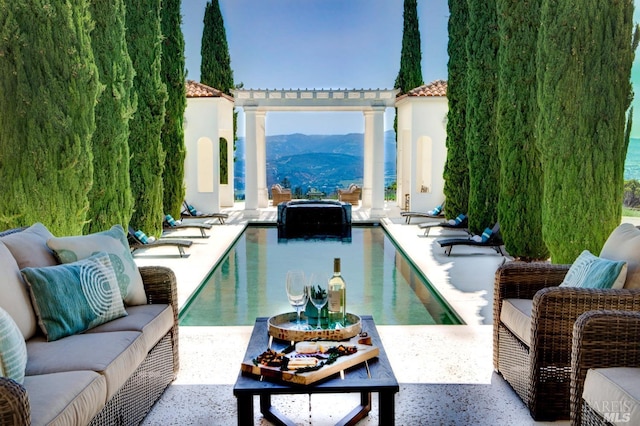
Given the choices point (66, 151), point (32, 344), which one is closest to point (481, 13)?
point (66, 151)

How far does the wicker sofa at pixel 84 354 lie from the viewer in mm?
2664

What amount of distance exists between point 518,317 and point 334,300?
130 centimetres

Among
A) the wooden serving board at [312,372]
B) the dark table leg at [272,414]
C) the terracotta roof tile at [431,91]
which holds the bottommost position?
the dark table leg at [272,414]

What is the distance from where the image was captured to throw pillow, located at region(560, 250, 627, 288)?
12.6ft

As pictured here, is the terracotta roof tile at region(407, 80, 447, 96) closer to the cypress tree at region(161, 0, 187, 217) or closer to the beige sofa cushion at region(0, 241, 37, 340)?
the cypress tree at region(161, 0, 187, 217)

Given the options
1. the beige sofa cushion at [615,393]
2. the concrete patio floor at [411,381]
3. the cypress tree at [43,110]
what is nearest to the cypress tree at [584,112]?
the concrete patio floor at [411,381]

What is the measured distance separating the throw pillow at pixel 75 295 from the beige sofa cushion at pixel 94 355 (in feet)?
0.33

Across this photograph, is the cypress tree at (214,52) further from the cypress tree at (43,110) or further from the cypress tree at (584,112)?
the cypress tree at (584,112)

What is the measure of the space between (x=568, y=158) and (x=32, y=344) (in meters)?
5.87

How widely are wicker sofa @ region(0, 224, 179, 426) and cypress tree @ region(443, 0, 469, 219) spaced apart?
11.3 metres

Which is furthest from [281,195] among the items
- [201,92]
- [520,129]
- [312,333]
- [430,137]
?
[312,333]

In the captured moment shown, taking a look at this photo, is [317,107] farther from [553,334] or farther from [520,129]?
[553,334]

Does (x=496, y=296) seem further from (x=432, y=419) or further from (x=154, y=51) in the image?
(x=154, y=51)

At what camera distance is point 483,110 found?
12.0 m
